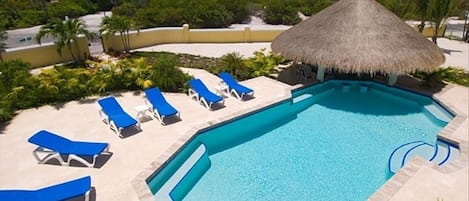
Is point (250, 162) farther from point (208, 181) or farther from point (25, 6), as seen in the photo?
point (25, 6)

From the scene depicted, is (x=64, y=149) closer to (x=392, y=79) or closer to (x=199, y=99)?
(x=199, y=99)

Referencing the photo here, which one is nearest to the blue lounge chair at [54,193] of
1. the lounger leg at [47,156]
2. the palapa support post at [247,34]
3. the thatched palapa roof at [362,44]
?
the lounger leg at [47,156]

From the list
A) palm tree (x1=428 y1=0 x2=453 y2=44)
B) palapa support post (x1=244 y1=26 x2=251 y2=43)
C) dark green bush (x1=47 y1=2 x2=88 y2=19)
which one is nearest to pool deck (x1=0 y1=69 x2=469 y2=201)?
palm tree (x1=428 y1=0 x2=453 y2=44)

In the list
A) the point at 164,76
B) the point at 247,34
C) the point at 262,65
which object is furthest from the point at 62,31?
the point at 247,34

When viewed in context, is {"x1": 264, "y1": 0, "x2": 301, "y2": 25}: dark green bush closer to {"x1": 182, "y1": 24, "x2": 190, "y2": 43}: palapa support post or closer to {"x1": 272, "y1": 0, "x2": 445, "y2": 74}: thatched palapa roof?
{"x1": 182, "y1": 24, "x2": 190, "y2": 43}: palapa support post

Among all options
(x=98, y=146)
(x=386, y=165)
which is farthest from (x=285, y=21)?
(x=98, y=146)
